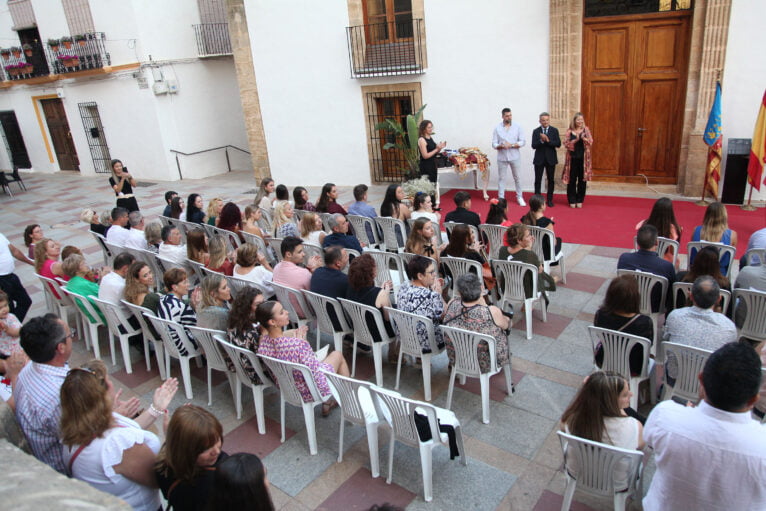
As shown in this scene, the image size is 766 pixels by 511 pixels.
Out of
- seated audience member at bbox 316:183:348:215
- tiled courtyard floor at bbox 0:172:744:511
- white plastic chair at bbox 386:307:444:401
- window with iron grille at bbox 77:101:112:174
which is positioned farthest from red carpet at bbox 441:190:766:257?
window with iron grille at bbox 77:101:112:174

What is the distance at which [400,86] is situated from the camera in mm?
11086

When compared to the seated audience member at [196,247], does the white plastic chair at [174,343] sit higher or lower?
lower

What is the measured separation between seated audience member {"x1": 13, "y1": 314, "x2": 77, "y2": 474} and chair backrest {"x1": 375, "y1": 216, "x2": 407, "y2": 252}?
4011 mm

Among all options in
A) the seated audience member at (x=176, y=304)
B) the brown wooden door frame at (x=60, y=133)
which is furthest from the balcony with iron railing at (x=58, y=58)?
the seated audience member at (x=176, y=304)

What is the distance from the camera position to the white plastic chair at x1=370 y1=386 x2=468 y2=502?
312 cm

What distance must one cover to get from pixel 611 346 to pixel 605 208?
565 cm

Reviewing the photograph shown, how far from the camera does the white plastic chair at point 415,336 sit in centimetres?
404

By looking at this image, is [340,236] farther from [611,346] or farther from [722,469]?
[722,469]

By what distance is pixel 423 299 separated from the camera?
13.7ft

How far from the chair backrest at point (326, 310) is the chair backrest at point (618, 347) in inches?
76.3

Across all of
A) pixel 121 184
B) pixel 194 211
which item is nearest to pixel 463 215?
pixel 194 211

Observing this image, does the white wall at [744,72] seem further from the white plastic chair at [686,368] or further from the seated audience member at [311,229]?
the seated audience member at [311,229]

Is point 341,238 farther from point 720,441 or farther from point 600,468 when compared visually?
point 720,441

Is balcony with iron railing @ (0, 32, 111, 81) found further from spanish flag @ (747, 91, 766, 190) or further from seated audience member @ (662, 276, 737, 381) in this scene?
seated audience member @ (662, 276, 737, 381)
